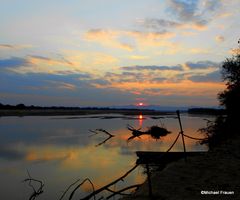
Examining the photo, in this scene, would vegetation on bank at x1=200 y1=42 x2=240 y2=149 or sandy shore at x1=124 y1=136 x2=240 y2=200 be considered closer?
sandy shore at x1=124 y1=136 x2=240 y2=200

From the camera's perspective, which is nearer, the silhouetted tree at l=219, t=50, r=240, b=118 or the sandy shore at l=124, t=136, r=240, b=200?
the sandy shore at l=124, t=136, r=240, b=200

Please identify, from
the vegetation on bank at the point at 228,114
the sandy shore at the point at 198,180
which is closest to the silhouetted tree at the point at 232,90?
the vegetation on bank at the point at 228,114

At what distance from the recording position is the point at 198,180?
36.7 ft

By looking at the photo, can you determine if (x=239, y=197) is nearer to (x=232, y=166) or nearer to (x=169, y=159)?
(x=232, y=166)

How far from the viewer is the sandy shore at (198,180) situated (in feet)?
30.8

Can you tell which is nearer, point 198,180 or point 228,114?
point 198,180

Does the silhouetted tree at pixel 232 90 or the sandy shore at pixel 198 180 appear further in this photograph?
the silhouetted tree at pixel 232 90

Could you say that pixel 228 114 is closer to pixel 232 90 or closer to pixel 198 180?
pixel 232 90

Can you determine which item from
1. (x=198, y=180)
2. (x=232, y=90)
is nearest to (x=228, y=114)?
(x=232, y=90)

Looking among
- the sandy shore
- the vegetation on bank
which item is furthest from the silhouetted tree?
the sandy shore

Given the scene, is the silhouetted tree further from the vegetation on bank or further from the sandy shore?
the sandy shore

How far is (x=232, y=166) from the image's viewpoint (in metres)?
13.2

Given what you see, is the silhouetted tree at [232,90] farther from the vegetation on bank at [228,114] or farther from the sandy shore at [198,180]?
the sandy shore at [198,180]

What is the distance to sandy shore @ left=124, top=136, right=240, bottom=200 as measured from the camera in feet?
30.8
